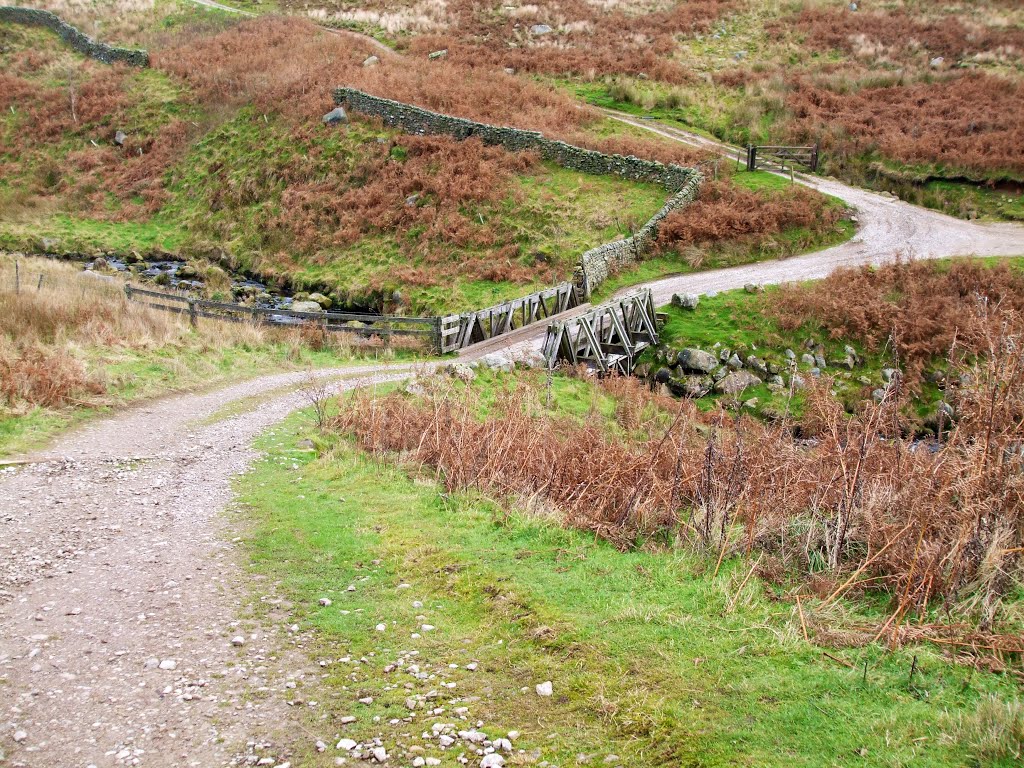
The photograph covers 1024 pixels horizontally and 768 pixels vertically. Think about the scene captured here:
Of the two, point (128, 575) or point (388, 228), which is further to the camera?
point (388, 228)

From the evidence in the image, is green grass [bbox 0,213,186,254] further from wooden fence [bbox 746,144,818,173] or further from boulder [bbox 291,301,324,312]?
wooden fence [bbox 746,144,818,173]

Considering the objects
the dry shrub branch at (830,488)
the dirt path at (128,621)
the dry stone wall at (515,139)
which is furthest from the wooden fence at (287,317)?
the dry stone wall at (515,139)

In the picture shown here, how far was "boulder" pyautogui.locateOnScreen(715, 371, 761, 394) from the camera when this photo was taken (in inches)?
938

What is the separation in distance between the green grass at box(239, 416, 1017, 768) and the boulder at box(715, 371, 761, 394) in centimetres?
1530

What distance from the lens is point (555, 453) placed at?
11453mm

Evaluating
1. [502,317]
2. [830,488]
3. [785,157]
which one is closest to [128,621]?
[830,488]

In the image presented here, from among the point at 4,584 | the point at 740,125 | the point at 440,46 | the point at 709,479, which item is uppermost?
the point at 440,46

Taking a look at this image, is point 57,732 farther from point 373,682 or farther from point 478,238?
point 478,238

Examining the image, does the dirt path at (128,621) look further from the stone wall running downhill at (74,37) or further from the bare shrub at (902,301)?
the stone wall running downhill at (74,37)

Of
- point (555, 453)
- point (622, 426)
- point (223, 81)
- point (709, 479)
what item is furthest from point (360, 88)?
point (709, 479)

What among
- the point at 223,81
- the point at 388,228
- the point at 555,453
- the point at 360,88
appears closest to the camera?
the point at 555,453

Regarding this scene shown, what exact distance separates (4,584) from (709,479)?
8.07 m

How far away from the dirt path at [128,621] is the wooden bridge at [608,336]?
13.3 metres

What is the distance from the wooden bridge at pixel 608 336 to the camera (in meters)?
24.6
